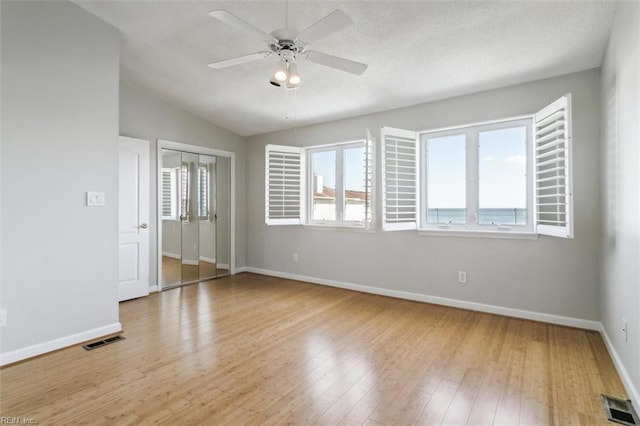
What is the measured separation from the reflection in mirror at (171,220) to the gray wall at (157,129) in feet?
0.66

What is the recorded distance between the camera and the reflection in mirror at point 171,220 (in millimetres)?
4852

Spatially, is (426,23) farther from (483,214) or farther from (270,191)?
(270,191)

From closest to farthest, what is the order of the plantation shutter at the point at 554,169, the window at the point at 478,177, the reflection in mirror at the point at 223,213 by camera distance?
the plantation shutter at the point at 554,169 < the window at the point at 478,177 < the reflection in mirror at the point at 223,213

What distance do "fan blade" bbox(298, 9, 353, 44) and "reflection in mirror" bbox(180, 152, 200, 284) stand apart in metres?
3.64

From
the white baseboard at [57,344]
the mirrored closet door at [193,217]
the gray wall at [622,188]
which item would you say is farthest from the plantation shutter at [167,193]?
the gray wall at [622,188]

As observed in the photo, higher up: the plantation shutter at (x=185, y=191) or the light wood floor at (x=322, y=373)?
the plantation shutter at (x=185, y=191)

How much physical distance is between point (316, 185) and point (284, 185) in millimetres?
541

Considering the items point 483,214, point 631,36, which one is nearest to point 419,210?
point 483,214

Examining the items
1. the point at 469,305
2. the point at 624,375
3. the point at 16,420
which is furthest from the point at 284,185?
the point at 624,375

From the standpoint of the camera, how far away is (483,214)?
12.5 ft

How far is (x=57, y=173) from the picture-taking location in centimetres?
275

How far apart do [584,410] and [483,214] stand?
7.34ft

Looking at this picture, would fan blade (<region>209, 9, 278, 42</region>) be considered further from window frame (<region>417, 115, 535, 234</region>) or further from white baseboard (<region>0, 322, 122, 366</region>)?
white baseboard (<region>0, 322, 122, 366</region>)

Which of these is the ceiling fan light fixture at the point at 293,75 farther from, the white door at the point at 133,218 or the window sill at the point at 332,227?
the white door at the point at 133,218
